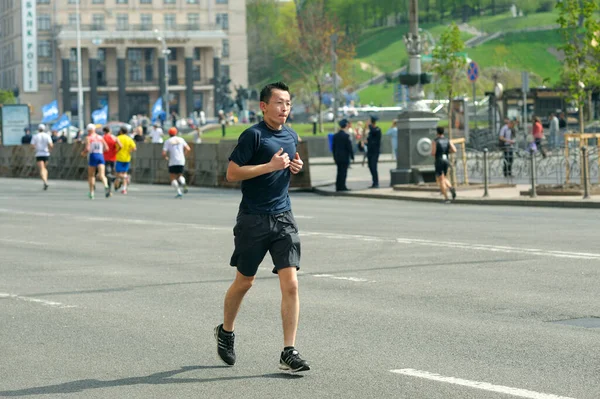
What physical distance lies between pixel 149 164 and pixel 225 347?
116 ft

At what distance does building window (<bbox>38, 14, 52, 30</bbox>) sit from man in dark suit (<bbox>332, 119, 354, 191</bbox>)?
→ 12387 cm

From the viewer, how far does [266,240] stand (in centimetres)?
828

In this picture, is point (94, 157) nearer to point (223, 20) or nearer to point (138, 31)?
point (138, 31)

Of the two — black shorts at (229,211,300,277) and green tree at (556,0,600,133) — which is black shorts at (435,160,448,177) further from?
black shorts at (229,211,300,277)

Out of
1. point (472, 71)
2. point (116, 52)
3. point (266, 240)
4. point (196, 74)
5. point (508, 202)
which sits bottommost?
point (508, 202)

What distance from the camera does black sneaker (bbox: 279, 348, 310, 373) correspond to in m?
8.04

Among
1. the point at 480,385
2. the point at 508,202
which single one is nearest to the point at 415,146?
the point at 508,202

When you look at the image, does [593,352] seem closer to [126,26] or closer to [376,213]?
[376,213]

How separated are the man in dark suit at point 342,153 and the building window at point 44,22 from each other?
124m

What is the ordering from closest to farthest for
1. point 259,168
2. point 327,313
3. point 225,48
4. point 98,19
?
point 259,168 < point 327,313 < point 98,19 < point 225,48

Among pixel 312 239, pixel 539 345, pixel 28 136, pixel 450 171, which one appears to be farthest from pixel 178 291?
pixel 28 136

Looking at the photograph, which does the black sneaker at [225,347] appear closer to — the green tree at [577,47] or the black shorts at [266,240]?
the black shorts at [266,240]

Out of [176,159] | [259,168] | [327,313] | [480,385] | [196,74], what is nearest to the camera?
[480,385]

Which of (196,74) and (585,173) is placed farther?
(196,74)
